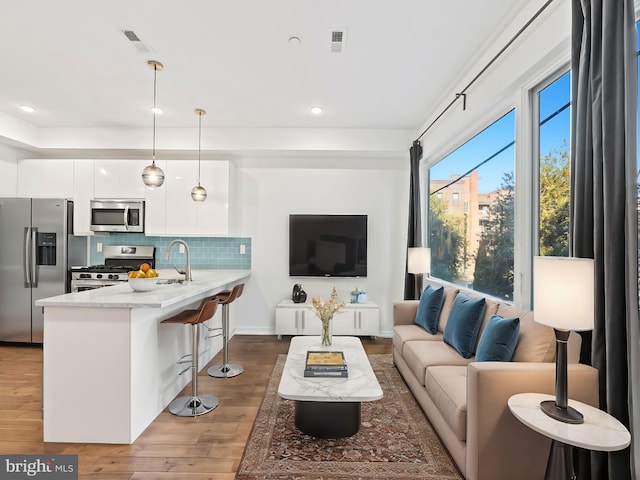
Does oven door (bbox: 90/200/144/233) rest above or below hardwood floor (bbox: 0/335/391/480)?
above

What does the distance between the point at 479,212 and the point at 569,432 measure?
245cm

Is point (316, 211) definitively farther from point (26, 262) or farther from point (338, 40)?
point (26, 262)

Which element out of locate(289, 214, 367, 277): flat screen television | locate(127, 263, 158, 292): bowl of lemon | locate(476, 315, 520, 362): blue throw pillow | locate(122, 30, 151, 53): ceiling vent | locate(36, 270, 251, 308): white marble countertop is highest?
locate(122, 30, 151, 53): ceiling vent

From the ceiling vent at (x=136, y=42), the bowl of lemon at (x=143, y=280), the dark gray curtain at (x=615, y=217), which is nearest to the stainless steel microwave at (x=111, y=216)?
the bowl of lemon at (x=143, y=280)

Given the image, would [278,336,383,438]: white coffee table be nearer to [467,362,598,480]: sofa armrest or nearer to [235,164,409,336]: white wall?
[467,362,598,480]: sofa armrest

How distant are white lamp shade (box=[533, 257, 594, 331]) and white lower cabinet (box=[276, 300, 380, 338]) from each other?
338 centimetres

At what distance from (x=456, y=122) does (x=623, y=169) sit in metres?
2.19

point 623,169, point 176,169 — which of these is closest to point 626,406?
point 623,169

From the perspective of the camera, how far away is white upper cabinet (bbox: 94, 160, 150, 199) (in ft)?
15.9

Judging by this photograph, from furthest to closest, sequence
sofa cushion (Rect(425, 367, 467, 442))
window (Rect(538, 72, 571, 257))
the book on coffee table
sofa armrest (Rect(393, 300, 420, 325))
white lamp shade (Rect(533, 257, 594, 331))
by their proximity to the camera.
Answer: sofa armrest (Rect(393, 300, 420, 325)) < the book on coffee table < window (Rect(538, 72, 571, 257)) < sofa cushion (Rect(425, 367, 467, 442)) < white lamp shade (Rect(533, 257, 594, 331))

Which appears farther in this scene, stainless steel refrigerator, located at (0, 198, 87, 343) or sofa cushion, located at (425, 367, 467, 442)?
stainless steel refrigerator, located at (0, 198, 87, 343)

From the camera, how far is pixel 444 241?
4512mm

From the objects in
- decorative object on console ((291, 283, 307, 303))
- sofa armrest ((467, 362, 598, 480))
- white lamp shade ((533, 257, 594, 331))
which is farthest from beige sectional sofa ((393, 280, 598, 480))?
decorative object on console ((291, 283, 307, 303))

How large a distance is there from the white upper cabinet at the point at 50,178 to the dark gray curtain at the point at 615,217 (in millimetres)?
5732
